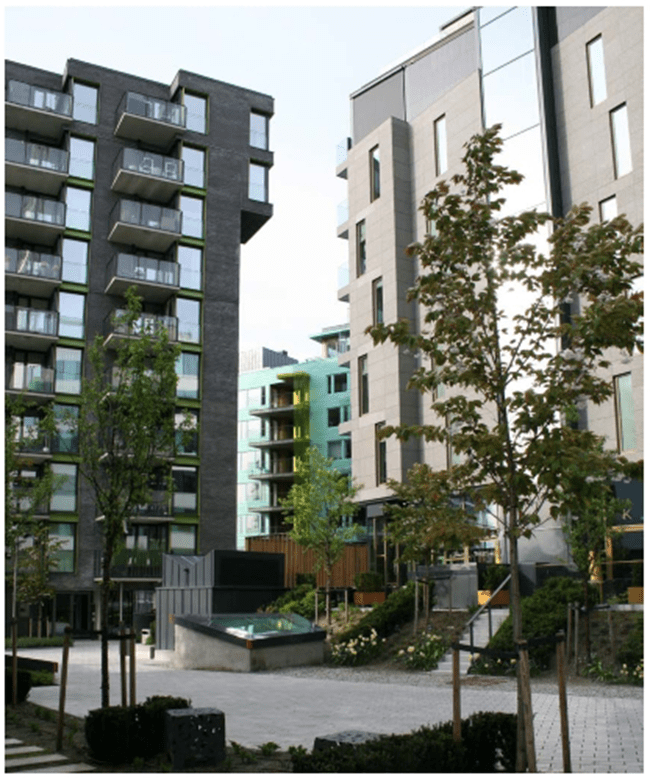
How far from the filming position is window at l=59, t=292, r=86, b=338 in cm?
4603

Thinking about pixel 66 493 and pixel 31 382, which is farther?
pixel 66 493

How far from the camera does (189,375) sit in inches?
1890

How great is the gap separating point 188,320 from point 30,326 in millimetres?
8286

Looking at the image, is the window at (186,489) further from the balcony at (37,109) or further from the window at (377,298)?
the balcony at (37,109)

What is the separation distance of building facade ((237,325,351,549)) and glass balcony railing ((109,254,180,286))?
21.8 metres

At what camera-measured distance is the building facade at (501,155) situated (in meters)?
28.2

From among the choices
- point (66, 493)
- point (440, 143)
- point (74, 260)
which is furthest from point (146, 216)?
point (440, 143)

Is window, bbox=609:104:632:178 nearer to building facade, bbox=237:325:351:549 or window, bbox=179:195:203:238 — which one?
window, bbox=179:195:203:238

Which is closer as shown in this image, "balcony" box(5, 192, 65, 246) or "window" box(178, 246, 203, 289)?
"balcony" box(5, 192, 65, 246)

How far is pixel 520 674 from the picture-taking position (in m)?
7.52

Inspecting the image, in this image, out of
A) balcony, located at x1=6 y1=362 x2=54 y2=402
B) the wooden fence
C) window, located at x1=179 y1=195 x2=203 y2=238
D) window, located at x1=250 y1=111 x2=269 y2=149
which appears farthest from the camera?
window, located at x1=250 y1=111 x2=269 y2=149

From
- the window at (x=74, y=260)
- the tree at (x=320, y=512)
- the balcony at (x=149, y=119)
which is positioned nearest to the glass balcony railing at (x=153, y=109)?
the balcony at (x=149, y=119)

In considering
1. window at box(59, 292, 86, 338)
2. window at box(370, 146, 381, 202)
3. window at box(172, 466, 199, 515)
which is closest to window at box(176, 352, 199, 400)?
window at box(172, 466, 199, 515)

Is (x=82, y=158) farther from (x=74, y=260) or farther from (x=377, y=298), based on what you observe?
(x=377, y=298)
